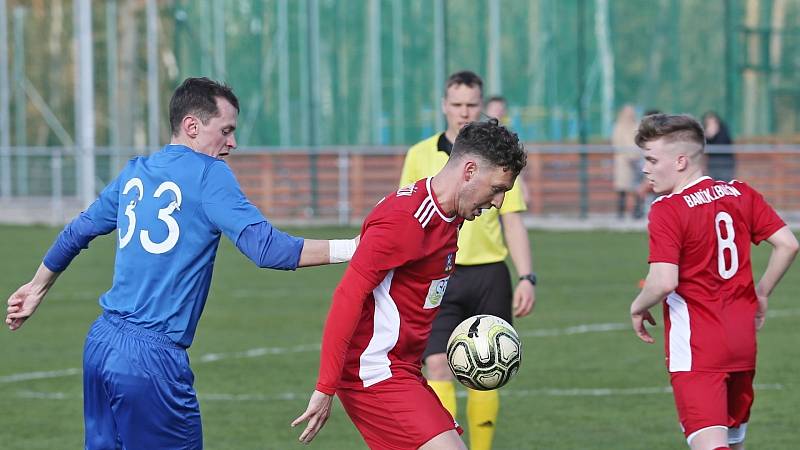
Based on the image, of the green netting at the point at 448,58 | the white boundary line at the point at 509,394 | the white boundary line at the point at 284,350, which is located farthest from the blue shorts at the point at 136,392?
the green netting at the point at 448,58

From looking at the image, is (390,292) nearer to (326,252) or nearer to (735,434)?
(326,252)

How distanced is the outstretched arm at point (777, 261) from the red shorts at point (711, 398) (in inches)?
12.4

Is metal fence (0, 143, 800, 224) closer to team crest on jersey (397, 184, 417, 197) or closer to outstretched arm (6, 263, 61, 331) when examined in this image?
outstretched arm (6, 263, 61, 331)

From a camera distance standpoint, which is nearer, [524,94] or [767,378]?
[767,378]

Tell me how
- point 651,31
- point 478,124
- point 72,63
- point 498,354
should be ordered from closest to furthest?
point 478,124 < point 498,354 < point 651,31 < point 72,63


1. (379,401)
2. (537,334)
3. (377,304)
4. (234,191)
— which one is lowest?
(537,334)

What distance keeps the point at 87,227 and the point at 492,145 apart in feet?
6.02

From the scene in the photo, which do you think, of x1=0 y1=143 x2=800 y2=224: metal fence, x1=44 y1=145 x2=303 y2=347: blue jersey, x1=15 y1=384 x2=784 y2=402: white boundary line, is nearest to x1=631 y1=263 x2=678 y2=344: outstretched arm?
x1=44 y1=145 x2=303 y2=347: blue jersey

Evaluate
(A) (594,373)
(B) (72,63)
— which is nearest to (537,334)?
(A) (594,373)

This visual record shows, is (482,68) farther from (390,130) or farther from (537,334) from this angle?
(537,334)

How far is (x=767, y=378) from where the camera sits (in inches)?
419

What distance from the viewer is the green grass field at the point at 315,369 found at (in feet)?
28.9

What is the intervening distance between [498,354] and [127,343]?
1534mm

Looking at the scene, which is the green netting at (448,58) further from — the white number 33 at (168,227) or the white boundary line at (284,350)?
the white number 33 at (168,227)
